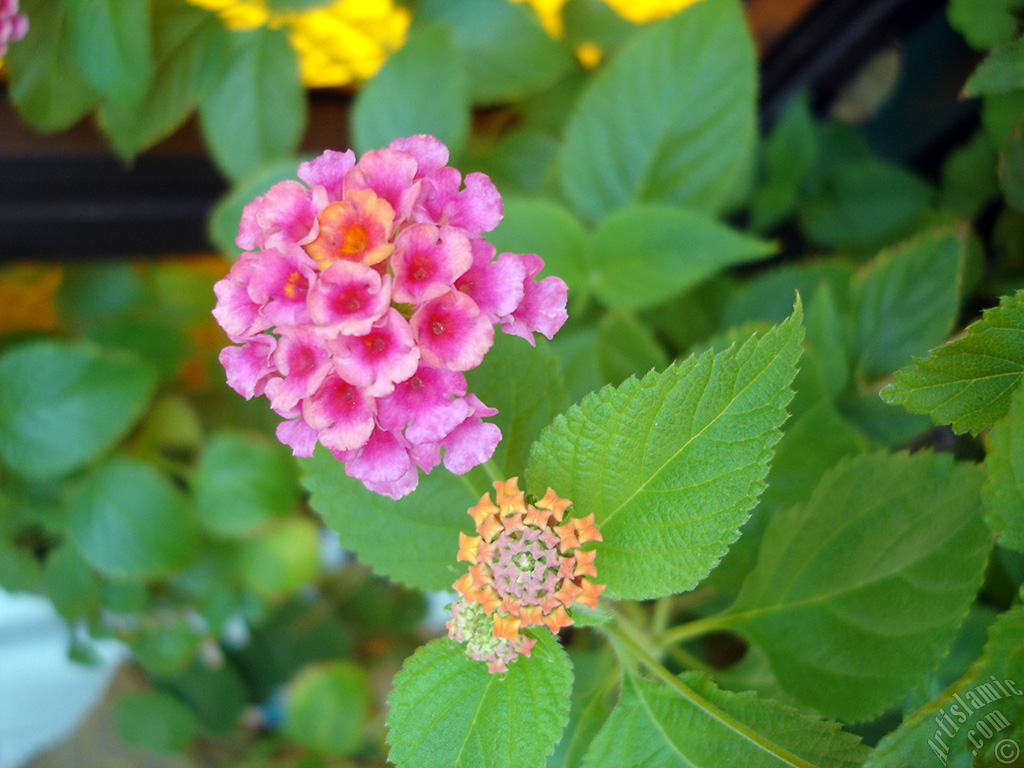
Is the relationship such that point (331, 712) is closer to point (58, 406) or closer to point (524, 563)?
point (58, 406)

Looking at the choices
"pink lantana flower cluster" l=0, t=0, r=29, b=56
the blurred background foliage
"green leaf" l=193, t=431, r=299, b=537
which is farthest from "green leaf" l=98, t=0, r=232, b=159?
"green leaf" l=193, t=431, r=299, b=537

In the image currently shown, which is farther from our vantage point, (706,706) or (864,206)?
(864,206)

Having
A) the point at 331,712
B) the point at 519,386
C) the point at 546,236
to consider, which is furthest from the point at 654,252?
the point at 331,712

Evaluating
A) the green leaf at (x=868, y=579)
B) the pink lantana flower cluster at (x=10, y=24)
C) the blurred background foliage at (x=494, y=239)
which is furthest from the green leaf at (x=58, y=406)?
the green leaf at (x=868, y=579)

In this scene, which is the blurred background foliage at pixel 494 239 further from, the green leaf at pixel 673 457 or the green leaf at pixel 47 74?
the green leaf at pixel 673 457

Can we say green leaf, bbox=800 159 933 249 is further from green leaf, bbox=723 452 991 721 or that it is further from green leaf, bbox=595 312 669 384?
green leaf, bbox=723 452 991 721

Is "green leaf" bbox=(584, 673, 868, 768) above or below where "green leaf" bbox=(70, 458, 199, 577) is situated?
above
